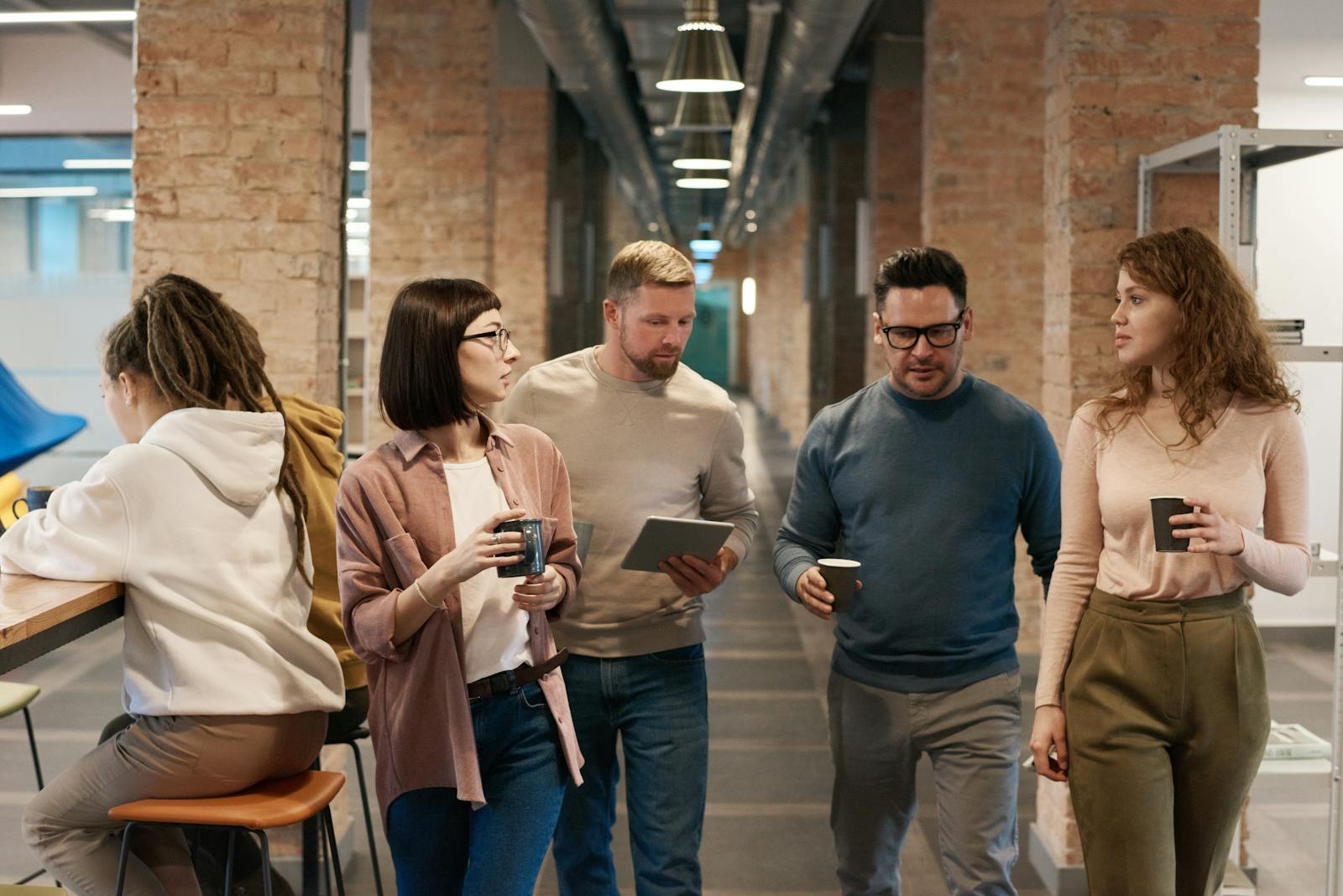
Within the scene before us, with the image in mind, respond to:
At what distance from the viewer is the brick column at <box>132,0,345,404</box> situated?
3885 millimetres

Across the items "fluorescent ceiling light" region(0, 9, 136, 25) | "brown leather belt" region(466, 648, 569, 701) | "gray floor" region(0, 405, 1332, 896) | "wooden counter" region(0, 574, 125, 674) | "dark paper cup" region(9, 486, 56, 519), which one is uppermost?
"fluorescent ceiling light" region(0, 9, 136, 25)

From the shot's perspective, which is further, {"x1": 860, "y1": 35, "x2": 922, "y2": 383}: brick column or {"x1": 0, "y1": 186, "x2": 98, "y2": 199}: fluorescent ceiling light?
{"x1": 0, "y1": 186, "x2": 98, "y2": 199}: fluorescent ceiling light

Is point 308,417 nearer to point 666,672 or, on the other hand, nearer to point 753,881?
point 666,672

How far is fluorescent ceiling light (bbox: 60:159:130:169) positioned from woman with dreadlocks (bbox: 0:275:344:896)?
874 cm

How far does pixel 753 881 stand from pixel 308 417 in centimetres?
209

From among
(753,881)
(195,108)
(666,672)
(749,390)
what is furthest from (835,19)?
(749,390)

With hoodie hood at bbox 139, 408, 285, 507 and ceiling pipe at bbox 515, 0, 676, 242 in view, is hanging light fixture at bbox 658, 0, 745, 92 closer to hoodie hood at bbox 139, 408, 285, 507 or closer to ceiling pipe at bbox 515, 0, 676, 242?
ceiling pipe at bbox 515, 0, 676, 242

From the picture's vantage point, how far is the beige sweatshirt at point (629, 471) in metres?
2.73

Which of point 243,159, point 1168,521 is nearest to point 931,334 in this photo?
point 1168,521

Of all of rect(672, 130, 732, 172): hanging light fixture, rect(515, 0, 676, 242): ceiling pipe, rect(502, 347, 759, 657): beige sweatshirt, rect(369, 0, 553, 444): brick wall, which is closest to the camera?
rect(502, 347, 759, 657): beige sweatshirt

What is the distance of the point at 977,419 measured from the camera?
271 cm

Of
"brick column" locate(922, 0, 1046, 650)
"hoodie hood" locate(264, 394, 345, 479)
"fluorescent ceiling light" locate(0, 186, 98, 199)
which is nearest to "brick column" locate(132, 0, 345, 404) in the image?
"hoodie hood" locate(264, 394, 345, 479)

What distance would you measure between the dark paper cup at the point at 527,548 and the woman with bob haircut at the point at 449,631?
0.03 meters

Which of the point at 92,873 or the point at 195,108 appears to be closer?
the point at 92,873
